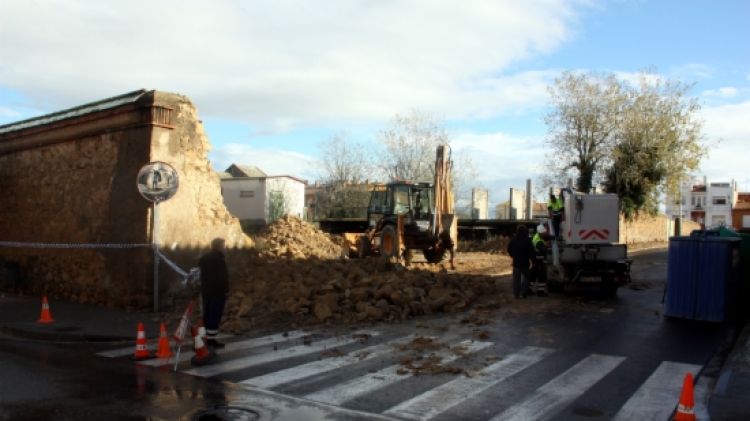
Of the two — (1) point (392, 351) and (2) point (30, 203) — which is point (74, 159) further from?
(1) point (392, 351)

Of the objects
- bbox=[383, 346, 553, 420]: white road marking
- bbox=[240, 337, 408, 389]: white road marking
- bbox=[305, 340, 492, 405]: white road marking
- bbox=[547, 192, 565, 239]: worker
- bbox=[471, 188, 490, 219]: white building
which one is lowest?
bbox=[240, 337, 408, 389]: white road marking

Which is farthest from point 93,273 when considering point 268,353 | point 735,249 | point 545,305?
point 735,249

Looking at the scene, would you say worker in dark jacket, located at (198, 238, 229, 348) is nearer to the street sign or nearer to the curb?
the curb

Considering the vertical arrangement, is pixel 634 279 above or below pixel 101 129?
below

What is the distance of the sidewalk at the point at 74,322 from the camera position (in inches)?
405

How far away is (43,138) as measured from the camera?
1514cm

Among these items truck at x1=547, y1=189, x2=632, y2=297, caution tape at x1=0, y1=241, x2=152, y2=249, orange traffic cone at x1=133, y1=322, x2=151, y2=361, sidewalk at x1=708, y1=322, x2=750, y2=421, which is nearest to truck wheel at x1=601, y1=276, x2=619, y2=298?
truck at x1=547, y1=189, x2=632, y2=297

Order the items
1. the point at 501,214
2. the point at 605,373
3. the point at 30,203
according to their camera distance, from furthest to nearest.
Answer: the point at 501,214 < the point at 30,203 < the point at 605,373

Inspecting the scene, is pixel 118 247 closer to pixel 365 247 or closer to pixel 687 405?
pixel 365 247

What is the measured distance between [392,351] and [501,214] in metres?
53.6

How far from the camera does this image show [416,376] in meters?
7.62

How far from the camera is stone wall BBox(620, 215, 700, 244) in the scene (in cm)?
3772

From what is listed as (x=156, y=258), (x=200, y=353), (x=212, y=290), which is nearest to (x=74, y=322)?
(x=156, y=258)

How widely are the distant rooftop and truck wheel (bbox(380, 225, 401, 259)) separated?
9.12 metres
